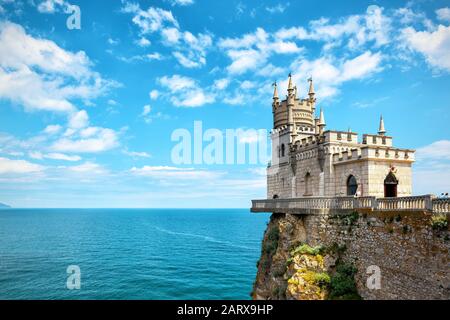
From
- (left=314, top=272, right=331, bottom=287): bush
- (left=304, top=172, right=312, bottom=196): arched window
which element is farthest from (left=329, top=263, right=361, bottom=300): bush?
(left=304, top=172, right=312, bottom=196): arched window

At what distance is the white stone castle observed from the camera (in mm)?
22828

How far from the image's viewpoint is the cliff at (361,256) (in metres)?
14.7

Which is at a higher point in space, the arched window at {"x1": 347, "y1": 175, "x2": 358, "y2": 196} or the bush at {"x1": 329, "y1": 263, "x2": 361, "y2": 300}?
the arched window at {"x1": 347, "y1": 175, "x2": 358, "y2": 196}

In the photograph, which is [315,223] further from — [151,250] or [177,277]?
[151,250]

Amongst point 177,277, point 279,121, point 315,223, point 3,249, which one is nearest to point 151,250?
point 177,277

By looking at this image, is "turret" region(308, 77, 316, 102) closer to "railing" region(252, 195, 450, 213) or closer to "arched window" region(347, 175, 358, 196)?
"railing" region(252, 195, 450, 213)

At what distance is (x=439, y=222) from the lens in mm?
14500

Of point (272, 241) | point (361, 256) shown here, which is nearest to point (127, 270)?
point (272, 241)

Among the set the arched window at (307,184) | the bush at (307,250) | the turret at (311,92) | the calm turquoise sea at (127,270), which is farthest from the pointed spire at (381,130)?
the calm turquoise sea at (127,270)

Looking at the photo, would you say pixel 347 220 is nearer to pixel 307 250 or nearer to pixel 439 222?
pixel 307 250

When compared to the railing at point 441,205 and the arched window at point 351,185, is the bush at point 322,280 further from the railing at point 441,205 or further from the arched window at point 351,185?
the railing at point 441,205

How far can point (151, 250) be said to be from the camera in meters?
75.1

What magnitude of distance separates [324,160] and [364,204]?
7.46 metres
